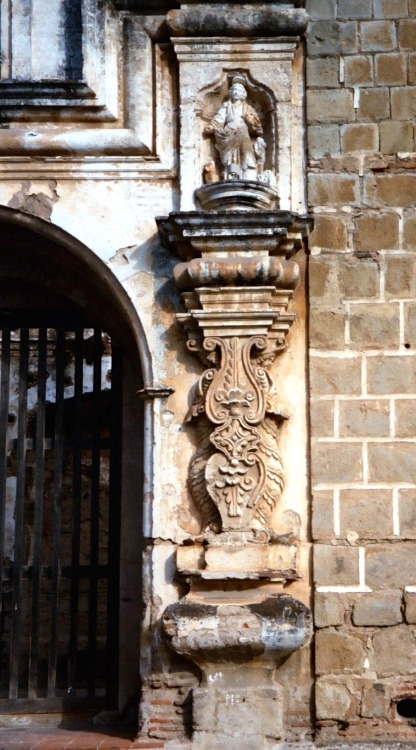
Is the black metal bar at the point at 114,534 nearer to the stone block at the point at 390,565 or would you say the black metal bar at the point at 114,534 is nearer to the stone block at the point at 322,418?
the stone block at the point at 322,418

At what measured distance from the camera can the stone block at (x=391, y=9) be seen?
6.15 meters

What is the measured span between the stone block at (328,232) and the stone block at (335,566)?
1.63 m

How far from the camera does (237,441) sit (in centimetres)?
563

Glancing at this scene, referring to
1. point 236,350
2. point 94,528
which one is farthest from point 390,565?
point 94,528

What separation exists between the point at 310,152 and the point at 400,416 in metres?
1.53

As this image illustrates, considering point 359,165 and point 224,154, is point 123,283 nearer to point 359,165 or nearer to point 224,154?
point 224,154

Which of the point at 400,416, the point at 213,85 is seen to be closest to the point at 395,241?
the point at 400,416

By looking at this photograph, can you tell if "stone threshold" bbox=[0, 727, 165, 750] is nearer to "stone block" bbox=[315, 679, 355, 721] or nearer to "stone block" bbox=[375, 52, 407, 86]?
"stone block" bbox=[315, 679, 355, 721]

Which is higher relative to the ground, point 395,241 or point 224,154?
point 224,154

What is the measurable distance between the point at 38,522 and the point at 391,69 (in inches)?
132

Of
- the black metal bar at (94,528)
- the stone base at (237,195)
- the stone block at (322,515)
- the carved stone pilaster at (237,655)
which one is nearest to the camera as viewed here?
the carved stone pilaster at (237,655)

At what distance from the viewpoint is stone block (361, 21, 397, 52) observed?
Answer: 6121mm

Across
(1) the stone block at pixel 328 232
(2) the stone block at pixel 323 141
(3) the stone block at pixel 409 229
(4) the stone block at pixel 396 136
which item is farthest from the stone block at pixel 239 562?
(4) the stone block at pixel 396 136

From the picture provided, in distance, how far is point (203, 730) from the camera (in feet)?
17.8
